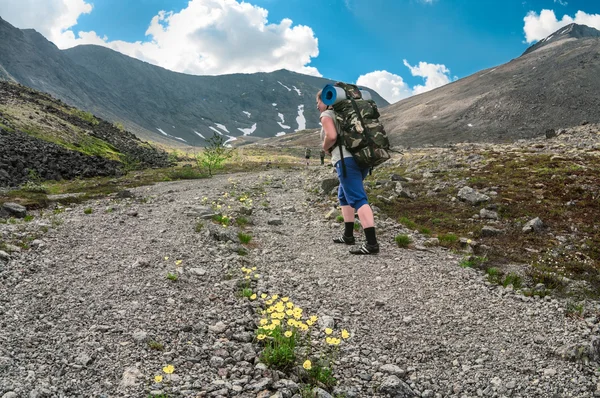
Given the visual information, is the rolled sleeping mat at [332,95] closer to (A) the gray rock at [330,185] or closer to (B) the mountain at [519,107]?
(A) the gray rock at [330,185]

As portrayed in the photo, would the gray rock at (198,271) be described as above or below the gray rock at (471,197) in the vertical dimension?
below

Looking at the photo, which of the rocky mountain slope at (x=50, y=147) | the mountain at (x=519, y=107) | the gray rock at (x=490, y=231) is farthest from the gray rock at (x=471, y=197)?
the mountain at (x=519, y=107)

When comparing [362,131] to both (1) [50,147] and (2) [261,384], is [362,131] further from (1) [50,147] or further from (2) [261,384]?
(1) [50,147]

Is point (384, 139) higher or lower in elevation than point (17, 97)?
lower

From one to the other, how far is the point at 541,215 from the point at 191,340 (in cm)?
1178

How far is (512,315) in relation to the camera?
619 centimetres

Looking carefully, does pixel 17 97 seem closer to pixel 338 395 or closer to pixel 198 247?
pixel 198 247

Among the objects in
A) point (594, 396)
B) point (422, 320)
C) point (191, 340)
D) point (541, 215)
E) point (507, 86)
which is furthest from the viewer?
point (507, 86)

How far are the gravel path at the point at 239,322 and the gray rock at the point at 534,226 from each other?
321cm

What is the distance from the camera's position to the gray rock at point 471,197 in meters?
13.9

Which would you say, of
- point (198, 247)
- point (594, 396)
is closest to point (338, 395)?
point (594, 396)

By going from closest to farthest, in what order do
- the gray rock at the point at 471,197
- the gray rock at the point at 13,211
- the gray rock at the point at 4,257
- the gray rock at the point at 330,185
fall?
1. the gray rock at the point at 4,257
2. the gray rock at the point at 13,211
3. the gray rock at the point at 471,197
4. the gray rock at the point at 330,185

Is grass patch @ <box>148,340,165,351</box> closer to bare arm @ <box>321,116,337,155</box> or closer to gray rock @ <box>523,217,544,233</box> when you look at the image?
bare arm @ <box>321,116,337,155</box>

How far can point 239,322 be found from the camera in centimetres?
563
